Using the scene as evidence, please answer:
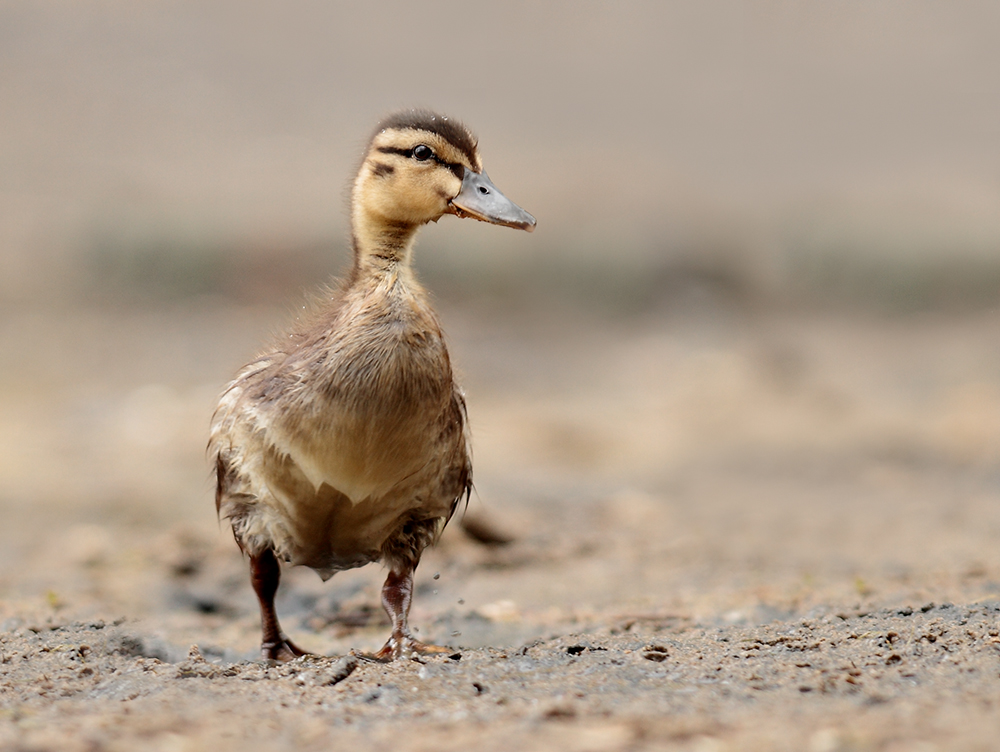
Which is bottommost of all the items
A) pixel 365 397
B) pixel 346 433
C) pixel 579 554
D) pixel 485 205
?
pixel 579 554

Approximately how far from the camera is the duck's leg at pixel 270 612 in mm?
6004

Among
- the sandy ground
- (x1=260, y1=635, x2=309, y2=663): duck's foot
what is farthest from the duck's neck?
(x1=260, y1=635, x2=309, y2=663): duck's foot

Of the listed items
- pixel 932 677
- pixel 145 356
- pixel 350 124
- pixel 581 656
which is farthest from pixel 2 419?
pixel 350 124

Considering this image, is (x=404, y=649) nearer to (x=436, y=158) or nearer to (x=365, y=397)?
(x=365, y=397)

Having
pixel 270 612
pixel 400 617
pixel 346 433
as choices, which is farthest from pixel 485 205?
pixel 270 612

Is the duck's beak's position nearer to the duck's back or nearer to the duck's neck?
the duck's neck

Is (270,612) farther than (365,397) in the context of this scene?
Yes

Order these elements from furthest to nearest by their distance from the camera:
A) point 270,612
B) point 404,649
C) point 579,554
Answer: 1. point 579,554
2. point 270,612
3. point 404,649

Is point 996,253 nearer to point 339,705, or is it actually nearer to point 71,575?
point 71,575

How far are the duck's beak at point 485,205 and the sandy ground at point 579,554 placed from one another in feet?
6.17

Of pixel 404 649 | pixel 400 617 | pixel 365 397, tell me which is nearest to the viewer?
pixel 365 397

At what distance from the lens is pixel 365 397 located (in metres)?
5.08

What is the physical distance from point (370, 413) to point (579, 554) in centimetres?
454

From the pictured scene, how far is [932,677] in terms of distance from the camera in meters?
4.23
